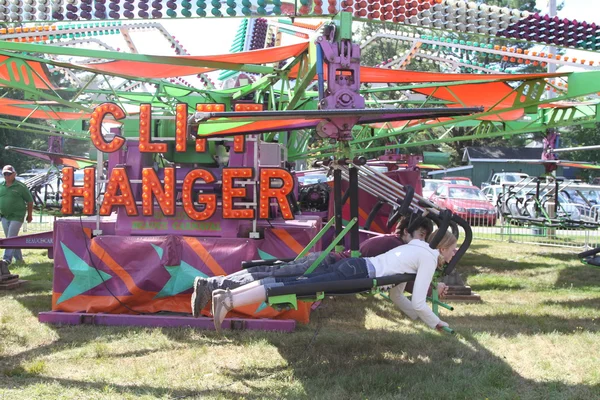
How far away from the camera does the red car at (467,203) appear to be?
2138 cm

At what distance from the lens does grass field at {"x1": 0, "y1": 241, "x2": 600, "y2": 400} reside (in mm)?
4801

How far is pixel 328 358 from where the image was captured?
5.59m

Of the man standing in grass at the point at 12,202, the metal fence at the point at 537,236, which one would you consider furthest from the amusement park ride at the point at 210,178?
the metal fence at the point at 537,236

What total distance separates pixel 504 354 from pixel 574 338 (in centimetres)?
113

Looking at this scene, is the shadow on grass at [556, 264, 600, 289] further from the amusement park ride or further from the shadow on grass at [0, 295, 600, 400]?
the shadow on grass at [0, 295, 600, 400]

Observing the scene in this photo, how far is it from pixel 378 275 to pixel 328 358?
43.0 inches

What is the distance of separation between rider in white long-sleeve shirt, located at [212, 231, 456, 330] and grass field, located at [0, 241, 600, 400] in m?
0.61

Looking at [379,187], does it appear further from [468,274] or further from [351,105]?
[468,274]

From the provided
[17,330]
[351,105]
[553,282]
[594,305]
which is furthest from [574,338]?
[17,330]

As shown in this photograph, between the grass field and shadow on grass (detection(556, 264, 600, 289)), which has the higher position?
the grass field

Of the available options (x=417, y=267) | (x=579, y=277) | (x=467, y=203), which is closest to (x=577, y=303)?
(x=579, y=277)

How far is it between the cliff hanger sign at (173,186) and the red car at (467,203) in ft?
46.1

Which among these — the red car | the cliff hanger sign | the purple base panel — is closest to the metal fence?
the red car

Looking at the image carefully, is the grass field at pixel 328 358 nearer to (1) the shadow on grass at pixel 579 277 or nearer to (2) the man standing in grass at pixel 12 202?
(1) the shadow on grass at pixel 579 277
